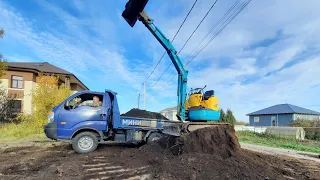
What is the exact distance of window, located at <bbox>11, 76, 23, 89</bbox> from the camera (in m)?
31.2

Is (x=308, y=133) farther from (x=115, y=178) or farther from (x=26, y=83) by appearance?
(x=26, y=83)

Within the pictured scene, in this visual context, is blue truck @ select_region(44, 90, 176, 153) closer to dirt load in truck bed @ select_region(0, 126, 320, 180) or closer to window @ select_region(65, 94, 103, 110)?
window @ select_region(65, 94, 103, 110)

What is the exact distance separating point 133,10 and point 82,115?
194 inches

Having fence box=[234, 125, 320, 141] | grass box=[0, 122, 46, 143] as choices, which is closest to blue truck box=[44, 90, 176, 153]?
grass box=[0, 122, 46, 143]

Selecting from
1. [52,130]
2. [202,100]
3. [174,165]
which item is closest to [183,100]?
[202,100]

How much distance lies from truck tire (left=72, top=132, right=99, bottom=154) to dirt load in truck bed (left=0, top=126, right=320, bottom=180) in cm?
53

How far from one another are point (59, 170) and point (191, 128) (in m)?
4.48

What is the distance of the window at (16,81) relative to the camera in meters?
31.2

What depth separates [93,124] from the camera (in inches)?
378

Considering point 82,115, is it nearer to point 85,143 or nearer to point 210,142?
point 85,143

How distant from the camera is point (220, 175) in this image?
5895mm

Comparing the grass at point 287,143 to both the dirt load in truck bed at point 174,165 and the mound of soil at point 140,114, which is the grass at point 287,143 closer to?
the dirt load in truck bed at point 174,165

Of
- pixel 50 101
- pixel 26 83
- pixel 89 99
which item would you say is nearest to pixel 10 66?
pixel 26 83

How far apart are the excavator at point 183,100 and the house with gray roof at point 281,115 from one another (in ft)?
110
